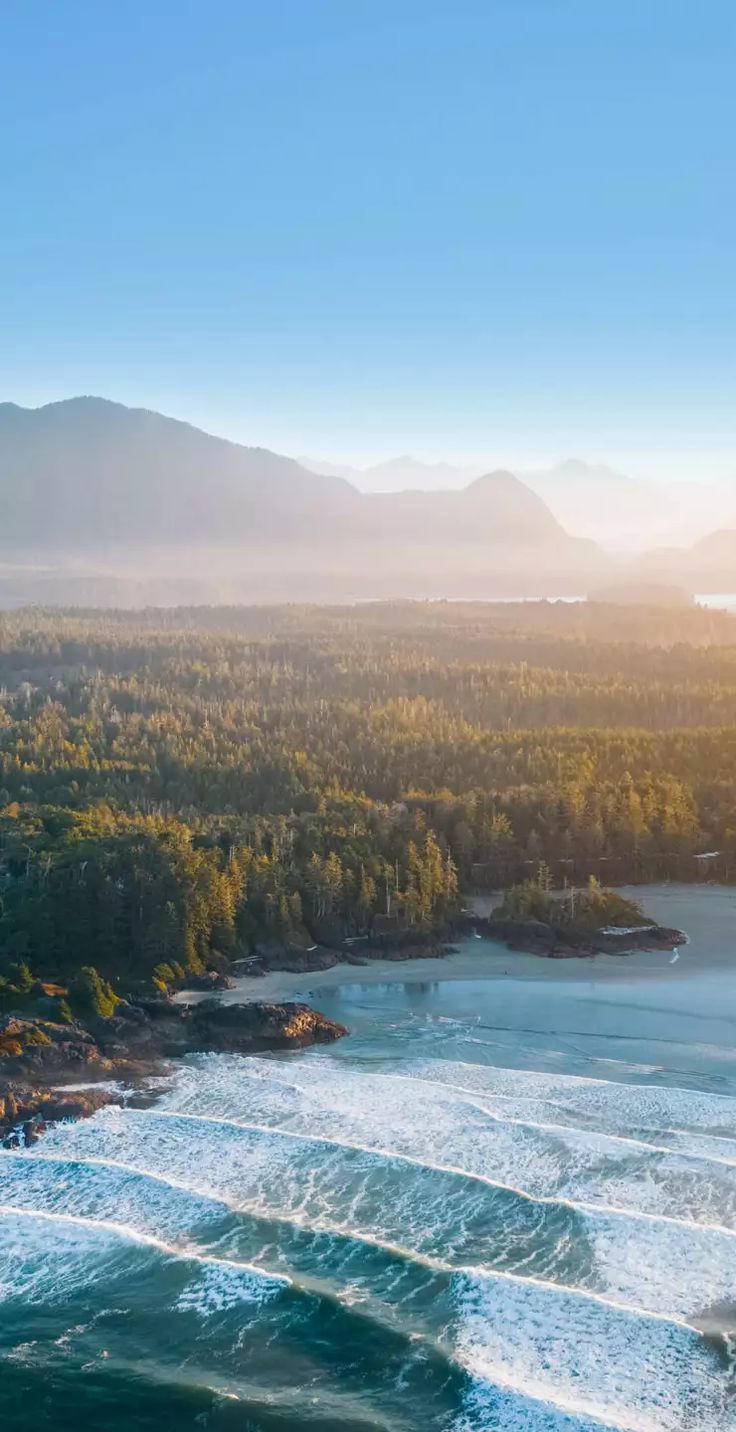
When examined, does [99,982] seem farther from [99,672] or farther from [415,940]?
[99,672]

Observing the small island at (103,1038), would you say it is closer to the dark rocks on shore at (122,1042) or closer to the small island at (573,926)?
the dark rocks on shore at (122,1042)

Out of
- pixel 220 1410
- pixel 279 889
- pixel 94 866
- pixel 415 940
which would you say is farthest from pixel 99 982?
pixel 220 1410

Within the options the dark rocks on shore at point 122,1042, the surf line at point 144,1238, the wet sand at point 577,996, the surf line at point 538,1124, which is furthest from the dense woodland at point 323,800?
the surf line at point 144,1238

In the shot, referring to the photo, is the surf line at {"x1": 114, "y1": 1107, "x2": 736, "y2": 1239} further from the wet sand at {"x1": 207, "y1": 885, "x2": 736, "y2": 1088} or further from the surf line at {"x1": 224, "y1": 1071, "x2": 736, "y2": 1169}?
the wet sand at {"x1": 207, "y1": 885, "x2": 736, "y2": 1088}

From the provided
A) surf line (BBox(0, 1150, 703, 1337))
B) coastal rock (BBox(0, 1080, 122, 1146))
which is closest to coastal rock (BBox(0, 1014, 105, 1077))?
coastal rock (BBox(0, 1080, 122, 1146))

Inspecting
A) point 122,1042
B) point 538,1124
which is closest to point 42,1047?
point 122,1042

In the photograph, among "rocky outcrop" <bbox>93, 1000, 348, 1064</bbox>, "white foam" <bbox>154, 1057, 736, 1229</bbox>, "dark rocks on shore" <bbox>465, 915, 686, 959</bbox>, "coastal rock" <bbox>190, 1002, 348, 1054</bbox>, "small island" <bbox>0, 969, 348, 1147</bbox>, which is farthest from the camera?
"dark rocks on shore" <bbox>465, 915, 686, 959</bbox>

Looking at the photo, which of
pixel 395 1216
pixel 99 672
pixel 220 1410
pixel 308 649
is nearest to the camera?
pixel 220 1410
